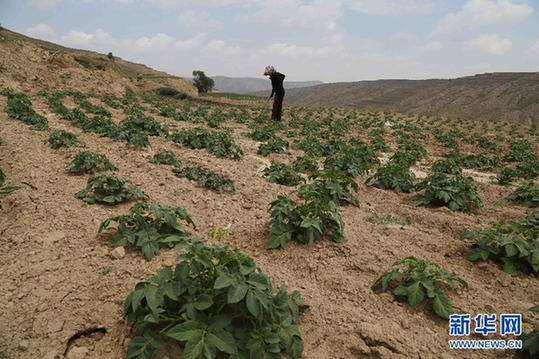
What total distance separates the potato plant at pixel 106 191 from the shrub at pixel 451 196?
163 inches

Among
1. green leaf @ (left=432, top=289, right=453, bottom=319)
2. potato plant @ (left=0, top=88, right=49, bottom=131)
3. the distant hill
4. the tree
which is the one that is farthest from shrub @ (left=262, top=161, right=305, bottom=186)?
the tree

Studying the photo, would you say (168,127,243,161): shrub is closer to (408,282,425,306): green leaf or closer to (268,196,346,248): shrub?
(268,196,346,248): shrub

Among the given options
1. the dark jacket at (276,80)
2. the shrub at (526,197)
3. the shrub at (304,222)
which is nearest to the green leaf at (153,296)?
the shrub at (304,222)

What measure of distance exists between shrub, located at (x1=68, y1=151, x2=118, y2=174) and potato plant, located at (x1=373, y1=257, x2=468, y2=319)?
13.4 feet

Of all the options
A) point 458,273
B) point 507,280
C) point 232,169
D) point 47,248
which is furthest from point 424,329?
point 232,169

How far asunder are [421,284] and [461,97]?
73265mm

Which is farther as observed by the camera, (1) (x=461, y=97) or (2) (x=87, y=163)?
(1) (x=461, y=97)

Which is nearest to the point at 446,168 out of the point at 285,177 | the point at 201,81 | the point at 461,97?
the point at 285,177

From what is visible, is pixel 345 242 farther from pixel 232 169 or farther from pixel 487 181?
pixel 487 181

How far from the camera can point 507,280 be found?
294cm

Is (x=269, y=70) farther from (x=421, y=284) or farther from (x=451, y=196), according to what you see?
(x=421, y=284)

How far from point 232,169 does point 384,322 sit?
4.15 metres

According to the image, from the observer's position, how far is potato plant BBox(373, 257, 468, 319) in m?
2.51

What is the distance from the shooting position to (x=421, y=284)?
8.61 ft
